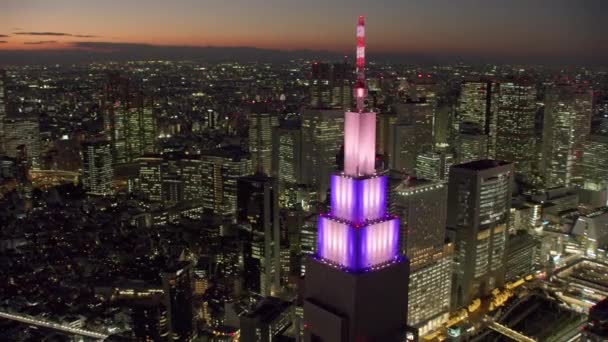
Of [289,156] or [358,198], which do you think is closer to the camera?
[358,198]

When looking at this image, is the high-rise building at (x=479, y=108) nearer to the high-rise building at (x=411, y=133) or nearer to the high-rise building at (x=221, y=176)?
the high-rise building at (x=411, y=133)

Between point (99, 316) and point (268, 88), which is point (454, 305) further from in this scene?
point (268, 88)

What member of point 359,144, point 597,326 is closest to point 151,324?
point 597,326

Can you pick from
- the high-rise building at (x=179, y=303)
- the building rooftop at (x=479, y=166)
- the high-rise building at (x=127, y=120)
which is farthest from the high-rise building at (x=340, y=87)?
the high-rise building at (x=179, y=303)

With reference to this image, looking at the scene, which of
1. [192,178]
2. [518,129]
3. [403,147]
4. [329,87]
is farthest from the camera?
[192,178]

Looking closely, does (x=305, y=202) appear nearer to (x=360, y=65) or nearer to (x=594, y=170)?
(x=594, y=170)

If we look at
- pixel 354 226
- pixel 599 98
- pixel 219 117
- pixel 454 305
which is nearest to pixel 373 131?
pixel 354 226
